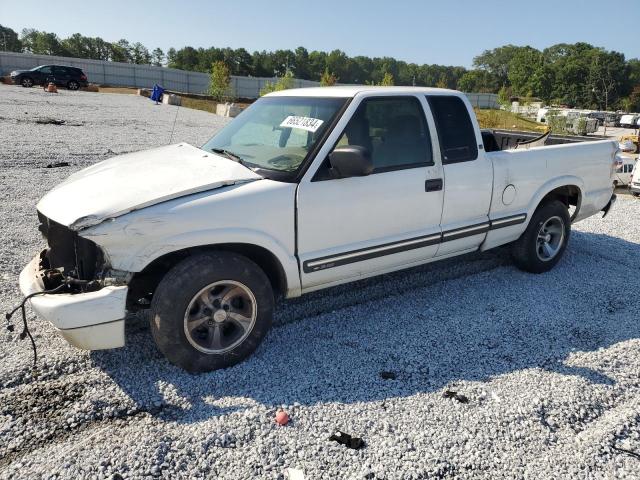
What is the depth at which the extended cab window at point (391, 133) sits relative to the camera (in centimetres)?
391

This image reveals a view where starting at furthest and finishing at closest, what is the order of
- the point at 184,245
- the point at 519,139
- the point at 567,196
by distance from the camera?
the point at 519,139, the point at 567,196, the point at 184,245

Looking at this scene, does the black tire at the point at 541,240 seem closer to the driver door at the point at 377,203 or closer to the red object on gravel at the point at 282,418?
the driver door at the point at 377,203

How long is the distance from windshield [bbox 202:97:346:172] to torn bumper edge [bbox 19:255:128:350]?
1407 mm

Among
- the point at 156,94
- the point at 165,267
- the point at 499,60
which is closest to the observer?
the point at 165,267

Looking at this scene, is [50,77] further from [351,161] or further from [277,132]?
[351,161]

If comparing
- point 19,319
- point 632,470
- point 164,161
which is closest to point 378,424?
point 632,470

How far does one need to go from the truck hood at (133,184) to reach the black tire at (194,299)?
49 centimetres

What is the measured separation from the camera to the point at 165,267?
138 inches

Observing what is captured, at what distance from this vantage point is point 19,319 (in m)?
4.08

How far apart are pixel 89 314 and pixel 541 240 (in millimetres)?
4649

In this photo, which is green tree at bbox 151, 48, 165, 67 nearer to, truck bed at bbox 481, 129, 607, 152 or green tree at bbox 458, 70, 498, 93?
green tree at bbox 458, 70, 498, 93

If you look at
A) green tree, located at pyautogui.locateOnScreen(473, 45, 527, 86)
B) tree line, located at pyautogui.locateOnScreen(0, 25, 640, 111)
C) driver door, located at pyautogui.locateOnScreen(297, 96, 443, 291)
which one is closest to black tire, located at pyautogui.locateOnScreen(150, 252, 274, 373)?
driver door, located at pyautogui.locateOnScreen(297, 96, 443, 291)

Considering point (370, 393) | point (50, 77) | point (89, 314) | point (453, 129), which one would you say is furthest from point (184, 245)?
point (50, 77)

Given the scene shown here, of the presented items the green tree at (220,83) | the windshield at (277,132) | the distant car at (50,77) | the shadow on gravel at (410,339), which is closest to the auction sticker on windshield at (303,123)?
the windshield at (277,132)
